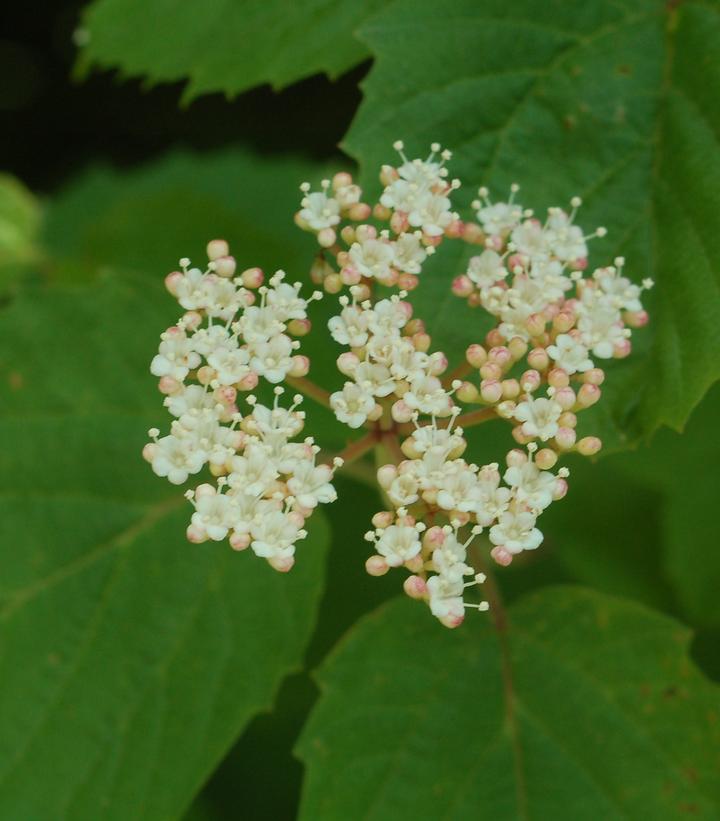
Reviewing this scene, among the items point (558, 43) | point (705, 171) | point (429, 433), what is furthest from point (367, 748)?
point (558, 43)

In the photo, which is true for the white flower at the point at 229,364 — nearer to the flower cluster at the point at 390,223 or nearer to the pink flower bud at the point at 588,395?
the flower cluster at the point at 390,223

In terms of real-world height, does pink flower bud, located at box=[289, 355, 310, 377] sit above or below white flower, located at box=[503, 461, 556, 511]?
below

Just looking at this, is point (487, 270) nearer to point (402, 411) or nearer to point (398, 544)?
point (402, 411)

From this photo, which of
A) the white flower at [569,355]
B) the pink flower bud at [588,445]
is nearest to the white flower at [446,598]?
the pink flower bud at [588,445]

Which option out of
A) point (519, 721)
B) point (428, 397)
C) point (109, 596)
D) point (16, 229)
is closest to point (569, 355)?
point (428, 397)

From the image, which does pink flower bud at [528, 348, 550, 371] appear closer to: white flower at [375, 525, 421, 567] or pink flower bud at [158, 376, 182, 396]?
white flower at [375, 525, 421, 567]

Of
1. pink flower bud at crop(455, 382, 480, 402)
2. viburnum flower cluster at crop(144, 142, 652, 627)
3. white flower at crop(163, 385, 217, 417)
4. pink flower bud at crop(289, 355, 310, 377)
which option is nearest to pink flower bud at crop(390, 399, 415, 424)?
viburnum flower cluster at crop(144, 142, 652, 627)

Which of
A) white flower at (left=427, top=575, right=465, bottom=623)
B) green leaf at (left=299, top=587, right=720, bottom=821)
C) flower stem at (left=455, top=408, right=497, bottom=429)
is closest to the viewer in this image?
white flower at (left=427, top=575, right=465, bottom=623)
